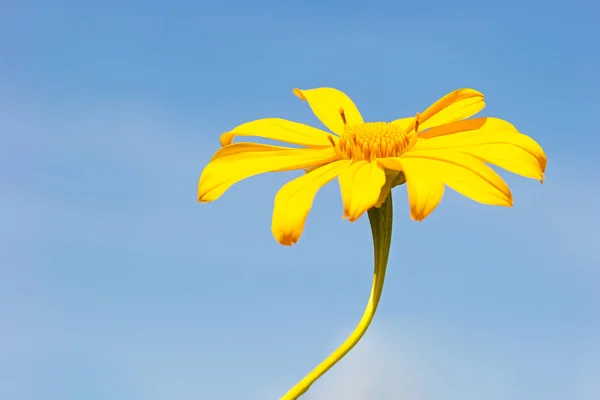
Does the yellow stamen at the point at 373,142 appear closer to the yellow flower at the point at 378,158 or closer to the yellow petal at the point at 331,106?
the yellow flower at the point at 378,158

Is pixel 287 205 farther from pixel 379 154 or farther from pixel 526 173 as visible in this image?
pixel 526 173

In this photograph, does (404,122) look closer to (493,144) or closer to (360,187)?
(493,144)

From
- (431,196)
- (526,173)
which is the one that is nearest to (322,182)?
(431,196)

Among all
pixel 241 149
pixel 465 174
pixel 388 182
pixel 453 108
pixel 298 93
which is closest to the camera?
pixel 465 174

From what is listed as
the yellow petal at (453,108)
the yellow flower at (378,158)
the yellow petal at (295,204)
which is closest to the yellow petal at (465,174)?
the yellow flower at (378,158)

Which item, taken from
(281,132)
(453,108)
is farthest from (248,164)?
(453,108)

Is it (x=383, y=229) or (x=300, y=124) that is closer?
(x=383, y=229)

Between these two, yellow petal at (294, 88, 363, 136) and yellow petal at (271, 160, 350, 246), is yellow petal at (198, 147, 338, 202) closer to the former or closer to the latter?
yellow petal at (271, 160, 350, 246)
